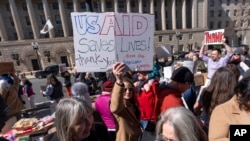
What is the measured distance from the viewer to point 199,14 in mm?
50344

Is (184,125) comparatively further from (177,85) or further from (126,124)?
(126,124)

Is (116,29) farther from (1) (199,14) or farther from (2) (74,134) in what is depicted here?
(1) (199,14)

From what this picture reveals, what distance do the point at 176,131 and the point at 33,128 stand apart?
2.43 meters

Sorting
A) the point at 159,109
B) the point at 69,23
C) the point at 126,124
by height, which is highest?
the point at 69,23

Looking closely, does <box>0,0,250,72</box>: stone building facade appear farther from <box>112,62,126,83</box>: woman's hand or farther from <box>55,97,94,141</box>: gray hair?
<box>55,97,94,141</box>: gray hair

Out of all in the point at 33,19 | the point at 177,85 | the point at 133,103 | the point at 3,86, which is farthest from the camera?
the point at 33,19

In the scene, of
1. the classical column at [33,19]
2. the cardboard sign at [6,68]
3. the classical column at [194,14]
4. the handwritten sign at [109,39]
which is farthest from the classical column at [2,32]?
the handwritten sign at [109,39]

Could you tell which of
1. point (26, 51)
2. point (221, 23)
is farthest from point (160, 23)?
point (26, 51)

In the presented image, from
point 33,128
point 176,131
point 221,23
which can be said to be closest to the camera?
point 176,131

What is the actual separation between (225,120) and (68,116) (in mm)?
1276

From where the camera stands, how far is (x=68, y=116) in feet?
5.30

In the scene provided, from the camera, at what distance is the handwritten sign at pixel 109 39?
247 centimetres

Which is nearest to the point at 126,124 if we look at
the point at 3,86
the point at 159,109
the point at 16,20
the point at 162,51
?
the point at 159,109

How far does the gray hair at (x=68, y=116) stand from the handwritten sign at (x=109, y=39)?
3.12 ft
